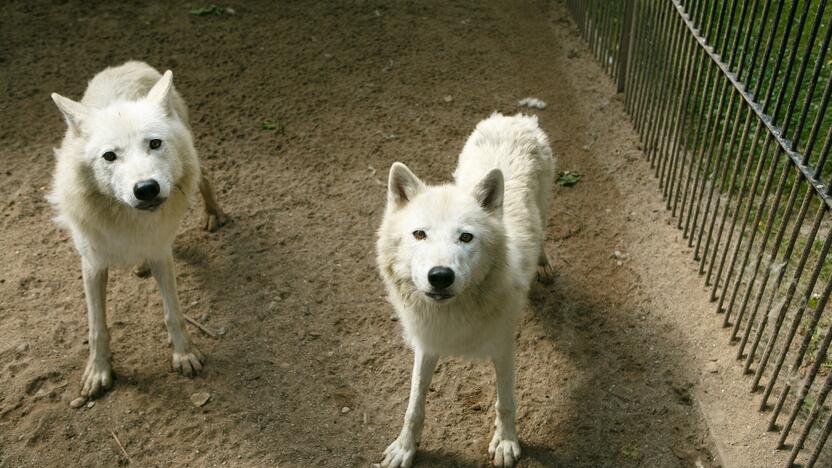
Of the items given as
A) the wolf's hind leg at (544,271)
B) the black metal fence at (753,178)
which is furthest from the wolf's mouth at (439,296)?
the wolf's hind leg at (544,271)

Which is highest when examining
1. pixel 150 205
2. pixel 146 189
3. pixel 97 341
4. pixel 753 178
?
pixel 146 189

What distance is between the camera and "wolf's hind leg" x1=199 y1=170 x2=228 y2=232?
225 inches

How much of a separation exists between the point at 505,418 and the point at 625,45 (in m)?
4.94

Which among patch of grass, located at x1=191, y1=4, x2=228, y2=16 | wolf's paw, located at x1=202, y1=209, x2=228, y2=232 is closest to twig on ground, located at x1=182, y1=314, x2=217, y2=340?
wolf's paw, located at x1=202, y1=209, x2=228, y2=232

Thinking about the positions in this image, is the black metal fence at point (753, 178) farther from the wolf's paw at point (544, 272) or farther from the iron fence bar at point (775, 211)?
the wolf's paw at point (544, 272)

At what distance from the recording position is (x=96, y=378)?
447 centimetres

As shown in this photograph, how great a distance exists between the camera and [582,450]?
13.4 feet

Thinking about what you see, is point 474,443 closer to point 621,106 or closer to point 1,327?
point 1,327

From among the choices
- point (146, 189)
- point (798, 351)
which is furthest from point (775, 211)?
point (146, 189)

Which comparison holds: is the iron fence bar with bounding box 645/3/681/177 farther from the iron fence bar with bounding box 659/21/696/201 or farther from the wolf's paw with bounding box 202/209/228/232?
the wolf's paw with bounding box 202/209/228/232

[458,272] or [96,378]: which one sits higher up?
[458,272]

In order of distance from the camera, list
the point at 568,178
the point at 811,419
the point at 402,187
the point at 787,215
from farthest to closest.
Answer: the point at 568,178 < the point at 787,215 < the point at 402,187 < the point at 811,419

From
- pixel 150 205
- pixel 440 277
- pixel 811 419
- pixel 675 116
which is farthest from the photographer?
pixel 675 116

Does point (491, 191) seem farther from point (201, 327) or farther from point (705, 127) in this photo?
point (201, 327)
